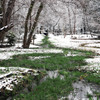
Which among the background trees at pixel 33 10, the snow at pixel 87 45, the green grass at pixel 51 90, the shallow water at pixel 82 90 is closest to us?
the green grass at pixel 51 90

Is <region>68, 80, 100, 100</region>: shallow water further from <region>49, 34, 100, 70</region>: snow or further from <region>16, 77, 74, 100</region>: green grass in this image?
<region>49, 34, 100, 70</region>: snow

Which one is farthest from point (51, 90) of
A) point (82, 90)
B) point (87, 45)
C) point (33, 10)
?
point (33, 10)

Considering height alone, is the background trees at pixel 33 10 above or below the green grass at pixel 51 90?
above

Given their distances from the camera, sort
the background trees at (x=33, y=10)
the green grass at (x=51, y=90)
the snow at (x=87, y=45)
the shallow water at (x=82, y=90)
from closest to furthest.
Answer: the green grass at (x=51, y=90), the shallow water at (x=82, y=90), the snow at (x=87, y=45), the background trees at (x=33, y=10)

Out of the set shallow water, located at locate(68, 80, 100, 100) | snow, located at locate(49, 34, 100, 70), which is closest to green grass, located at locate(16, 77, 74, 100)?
shallow water, located at locate(68, 80, 100, 100)

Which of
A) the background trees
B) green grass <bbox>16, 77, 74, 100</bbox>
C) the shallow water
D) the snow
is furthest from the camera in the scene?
the background trees

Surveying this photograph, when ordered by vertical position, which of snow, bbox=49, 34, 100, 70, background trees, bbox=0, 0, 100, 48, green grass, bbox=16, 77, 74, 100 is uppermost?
background trees, bbox=0, 0, 100, 48

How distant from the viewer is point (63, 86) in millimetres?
6566

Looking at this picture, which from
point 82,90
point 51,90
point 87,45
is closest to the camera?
point 51,90

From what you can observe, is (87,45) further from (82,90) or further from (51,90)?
(51,90)

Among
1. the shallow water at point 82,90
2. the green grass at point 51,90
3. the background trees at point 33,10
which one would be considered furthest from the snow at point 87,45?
the background trees at point 33,10

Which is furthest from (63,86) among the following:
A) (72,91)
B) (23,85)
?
(23,85)

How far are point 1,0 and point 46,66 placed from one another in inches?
199

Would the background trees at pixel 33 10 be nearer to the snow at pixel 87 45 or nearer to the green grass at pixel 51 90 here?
the snow at pixel 87 45
